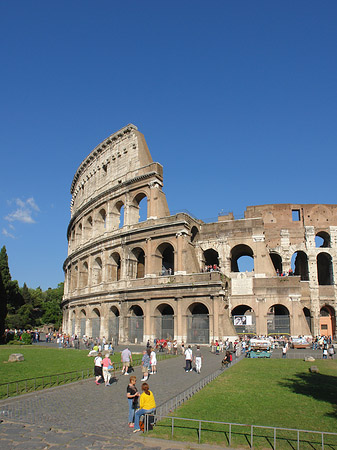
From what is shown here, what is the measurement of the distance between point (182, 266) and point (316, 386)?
18143 mm

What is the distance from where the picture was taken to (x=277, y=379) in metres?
14.4

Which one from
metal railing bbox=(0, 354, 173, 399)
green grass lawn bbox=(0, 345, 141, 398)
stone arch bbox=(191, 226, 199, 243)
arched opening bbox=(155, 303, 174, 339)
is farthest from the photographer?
stone arch bbox=(191, 226, 199, 243)

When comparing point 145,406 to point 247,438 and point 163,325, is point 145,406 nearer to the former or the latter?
point 247,438

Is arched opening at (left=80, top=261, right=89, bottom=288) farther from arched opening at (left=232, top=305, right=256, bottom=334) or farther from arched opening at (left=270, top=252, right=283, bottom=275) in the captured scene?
arched opening at (left=270, top=252, right=283, bottom=275)

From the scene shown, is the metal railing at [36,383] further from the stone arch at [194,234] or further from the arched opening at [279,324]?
the stone arch at [194,234]

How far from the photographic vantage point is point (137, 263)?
117 ft

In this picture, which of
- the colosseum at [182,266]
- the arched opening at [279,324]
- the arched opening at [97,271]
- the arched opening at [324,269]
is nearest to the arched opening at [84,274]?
the colosseum at [182,266]

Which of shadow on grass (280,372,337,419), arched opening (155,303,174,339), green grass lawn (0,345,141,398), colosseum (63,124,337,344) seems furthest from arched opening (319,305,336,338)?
green grass lawn (0,345,141,398)

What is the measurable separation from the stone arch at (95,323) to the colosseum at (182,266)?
0.10m

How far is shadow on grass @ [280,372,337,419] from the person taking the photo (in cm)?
1125

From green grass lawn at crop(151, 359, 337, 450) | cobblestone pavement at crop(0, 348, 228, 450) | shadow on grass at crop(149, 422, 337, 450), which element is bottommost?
cobblestone pavement at crop(0, 348, 228, 450)

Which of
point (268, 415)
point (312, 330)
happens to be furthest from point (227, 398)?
point (312, 330)

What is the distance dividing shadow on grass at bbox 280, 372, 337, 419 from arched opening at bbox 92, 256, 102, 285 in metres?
26.9

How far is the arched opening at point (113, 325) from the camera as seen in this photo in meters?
33.8
